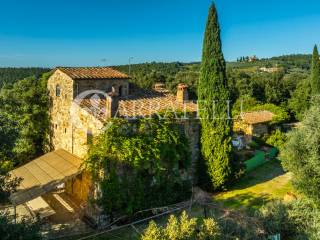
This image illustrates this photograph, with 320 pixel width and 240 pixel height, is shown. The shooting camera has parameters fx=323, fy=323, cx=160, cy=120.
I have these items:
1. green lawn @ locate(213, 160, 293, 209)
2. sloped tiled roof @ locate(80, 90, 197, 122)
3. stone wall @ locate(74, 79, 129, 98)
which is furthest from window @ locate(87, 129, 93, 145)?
green lawn @ locate(213, 160, 293, 209)

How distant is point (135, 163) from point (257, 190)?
10001 millimetres

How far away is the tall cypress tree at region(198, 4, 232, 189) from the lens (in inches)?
845

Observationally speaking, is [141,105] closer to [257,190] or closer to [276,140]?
[257,190]

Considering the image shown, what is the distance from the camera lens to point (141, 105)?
20766mm

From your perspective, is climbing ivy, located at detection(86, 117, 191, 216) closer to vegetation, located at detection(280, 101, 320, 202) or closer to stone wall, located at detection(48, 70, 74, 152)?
stone wall, located at detection(48, 70, 74, 152)

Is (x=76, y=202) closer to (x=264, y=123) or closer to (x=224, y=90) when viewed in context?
(x=224, y=90)

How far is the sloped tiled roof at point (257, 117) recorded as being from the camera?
39.0 meters

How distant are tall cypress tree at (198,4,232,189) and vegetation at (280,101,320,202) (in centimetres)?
511

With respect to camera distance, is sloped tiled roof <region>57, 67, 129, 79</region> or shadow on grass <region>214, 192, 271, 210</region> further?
sloped tiled roof <region>57, 67, 129, 79</region>

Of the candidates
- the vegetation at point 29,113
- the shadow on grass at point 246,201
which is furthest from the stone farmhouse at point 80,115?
the shadow on grass at point 246,201

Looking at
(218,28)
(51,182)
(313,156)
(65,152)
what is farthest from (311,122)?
(65,152)

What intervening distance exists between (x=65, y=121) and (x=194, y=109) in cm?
904

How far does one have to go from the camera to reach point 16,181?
46.5ft

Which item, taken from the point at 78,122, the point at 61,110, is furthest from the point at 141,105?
the point at 61,110
